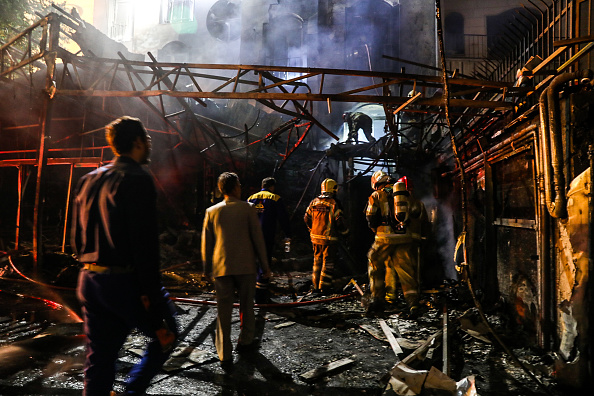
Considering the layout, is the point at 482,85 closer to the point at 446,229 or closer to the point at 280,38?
the point at 446,229

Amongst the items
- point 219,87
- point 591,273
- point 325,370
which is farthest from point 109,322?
point 219,87

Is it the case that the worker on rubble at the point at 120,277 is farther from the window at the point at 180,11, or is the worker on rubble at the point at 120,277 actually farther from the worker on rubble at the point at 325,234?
the window at the point at 180,11

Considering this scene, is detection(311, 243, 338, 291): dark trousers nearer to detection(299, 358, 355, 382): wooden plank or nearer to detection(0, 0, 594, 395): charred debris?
detection(0, 0, 594, 395): charred debris

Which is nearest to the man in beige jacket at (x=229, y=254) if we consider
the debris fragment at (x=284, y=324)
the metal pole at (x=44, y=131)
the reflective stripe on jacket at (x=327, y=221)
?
the debris fragment at (x=284, y=324)

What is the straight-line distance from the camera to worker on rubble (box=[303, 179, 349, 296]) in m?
8.15

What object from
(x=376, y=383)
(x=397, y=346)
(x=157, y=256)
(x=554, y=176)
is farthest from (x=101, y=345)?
(x=554, y=176)

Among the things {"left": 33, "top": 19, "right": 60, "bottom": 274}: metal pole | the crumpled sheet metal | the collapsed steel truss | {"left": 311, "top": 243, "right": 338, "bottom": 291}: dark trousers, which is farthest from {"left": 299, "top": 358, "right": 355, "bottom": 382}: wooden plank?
{"left": 33, "top": 19, "right": 60, "bottom": 274}: metal pole

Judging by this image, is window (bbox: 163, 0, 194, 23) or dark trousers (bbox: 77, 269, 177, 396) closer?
dark trousers (bbox: 77, 269, 177, 396)

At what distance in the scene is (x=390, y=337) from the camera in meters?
4.88

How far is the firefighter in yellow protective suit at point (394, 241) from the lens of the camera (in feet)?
20.9

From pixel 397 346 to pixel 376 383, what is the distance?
1.01 m

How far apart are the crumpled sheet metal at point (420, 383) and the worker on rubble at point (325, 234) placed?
4907 mm

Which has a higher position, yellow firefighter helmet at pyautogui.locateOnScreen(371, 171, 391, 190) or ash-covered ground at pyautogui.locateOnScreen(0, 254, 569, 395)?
yellow firefighter helmet at pyautogui.locateOnScreen(371, 171, 391, 190)

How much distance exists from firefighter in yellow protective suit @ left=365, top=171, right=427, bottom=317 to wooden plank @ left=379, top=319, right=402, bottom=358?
0.91 meters
